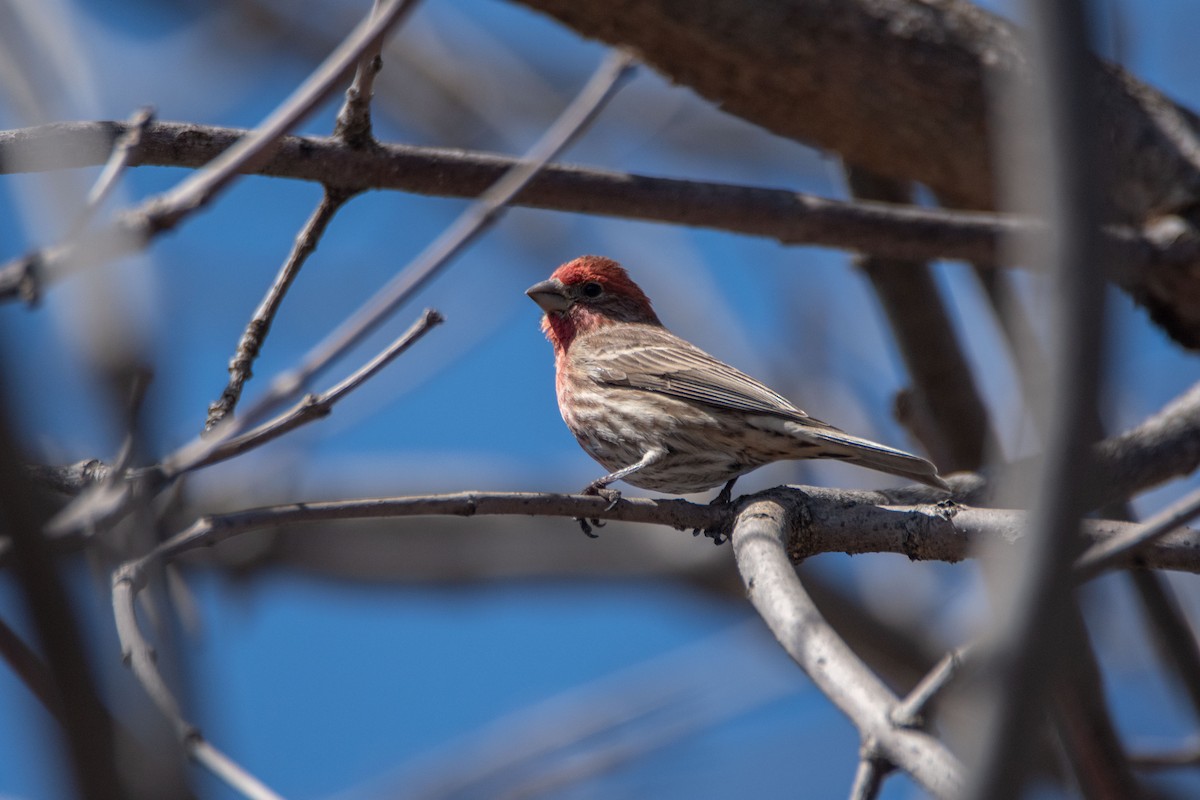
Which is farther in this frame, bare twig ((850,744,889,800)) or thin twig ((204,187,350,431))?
thin twig ((204,187,350,431))

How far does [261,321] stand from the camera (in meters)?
3.55

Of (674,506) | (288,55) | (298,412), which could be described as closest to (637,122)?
(288,55)

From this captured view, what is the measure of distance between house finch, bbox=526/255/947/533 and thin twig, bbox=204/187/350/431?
1438 millimetres

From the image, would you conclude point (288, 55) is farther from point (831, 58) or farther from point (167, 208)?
point (167, 208)

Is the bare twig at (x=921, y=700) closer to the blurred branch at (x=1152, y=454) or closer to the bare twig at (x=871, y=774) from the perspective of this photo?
the bare twig at (x=871, y=774)

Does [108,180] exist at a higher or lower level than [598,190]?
lower

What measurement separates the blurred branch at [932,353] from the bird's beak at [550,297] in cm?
173

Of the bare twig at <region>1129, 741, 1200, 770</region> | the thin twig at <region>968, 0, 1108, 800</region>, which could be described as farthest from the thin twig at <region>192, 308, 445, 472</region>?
the bare twig at <region>1129, 741, 1200, 770</region>

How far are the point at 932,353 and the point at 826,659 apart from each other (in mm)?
4483

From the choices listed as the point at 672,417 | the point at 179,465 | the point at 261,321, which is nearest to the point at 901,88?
the point at 672,417

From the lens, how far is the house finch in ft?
16.3

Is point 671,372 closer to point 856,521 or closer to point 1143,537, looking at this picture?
point 856,521

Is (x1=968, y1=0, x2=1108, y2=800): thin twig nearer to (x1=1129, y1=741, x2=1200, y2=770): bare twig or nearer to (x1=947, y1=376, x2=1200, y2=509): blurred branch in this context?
(x1=947, y1=376, x2=1200, y2=509): blurred branch

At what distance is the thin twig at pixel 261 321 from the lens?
332 centimetres
